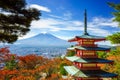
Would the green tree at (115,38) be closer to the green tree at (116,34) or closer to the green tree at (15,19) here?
the green tree at (116,34)

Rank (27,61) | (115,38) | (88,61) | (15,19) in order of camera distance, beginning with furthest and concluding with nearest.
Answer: (27,61), (88,61), (115,38), (15,19)

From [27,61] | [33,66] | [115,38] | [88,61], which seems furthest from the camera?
[33,66]

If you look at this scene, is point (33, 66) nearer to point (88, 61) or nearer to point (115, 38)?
point (88, 61)

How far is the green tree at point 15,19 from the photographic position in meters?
9.36

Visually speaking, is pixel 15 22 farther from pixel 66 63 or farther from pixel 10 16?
pixel 66 63

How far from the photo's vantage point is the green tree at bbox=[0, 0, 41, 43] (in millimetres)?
9359

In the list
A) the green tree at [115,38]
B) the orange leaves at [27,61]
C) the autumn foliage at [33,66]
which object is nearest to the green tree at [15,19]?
the green tree at [115,38]

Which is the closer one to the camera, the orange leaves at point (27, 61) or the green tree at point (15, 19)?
the green tree at point (15, 19)

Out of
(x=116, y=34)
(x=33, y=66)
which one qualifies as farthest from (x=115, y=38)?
(x=33, y=66)

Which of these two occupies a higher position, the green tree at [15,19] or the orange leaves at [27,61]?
the green tree at [15,19]

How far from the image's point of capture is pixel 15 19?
9.64 meters

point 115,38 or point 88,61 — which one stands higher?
point 115,38

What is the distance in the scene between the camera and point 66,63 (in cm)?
4147

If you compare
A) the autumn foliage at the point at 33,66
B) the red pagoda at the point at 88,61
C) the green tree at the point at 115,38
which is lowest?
the autumn foliage at the point at 33,66
